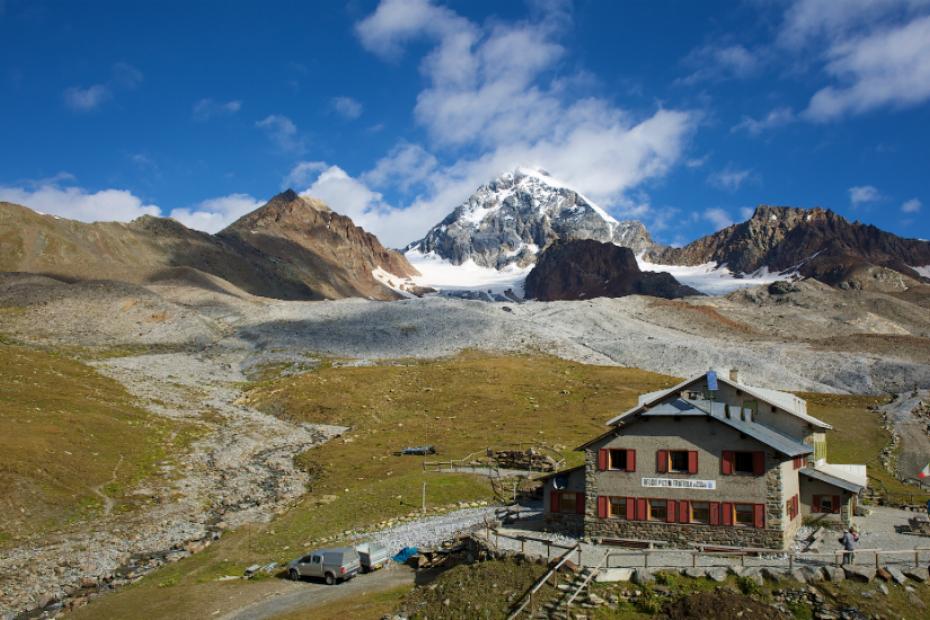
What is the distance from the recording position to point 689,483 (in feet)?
113

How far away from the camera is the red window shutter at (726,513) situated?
33.6m

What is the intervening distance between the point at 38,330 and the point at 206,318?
32.3 metres

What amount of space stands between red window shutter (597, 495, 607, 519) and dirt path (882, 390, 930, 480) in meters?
39.5

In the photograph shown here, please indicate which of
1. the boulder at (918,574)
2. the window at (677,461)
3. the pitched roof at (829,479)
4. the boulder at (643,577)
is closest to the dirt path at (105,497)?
the boulder at (643,577)

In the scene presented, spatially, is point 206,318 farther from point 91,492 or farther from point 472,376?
point 91,492

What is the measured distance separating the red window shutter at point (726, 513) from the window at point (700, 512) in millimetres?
654

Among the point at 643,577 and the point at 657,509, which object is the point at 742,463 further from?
the point at 643,577

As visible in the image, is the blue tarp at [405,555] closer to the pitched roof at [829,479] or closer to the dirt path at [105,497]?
the pitched roof at [829,479]

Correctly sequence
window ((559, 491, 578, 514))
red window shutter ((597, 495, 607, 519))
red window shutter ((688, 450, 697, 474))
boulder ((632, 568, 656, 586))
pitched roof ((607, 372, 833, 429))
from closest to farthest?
boulder ((632, 568, 656, 586)), red window shutter ((688, 450, 697, 474)), red window shutter ((597, 495, 607, 519)), pitched roof ((607, 372, 833, 429)), window ((559, 491, 578, 514))

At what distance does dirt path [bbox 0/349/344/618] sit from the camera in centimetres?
3825

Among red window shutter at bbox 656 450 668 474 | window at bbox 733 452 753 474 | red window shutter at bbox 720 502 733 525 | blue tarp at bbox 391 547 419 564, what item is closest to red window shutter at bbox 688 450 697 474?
red window shutter at bbox 656 450 668 474

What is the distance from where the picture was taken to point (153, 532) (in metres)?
46.2

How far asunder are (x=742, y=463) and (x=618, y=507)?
20.7 ft

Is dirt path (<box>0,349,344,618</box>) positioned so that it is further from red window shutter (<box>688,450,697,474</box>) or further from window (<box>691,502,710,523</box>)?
red window shutter (<box>688,450,697,474</box>)
